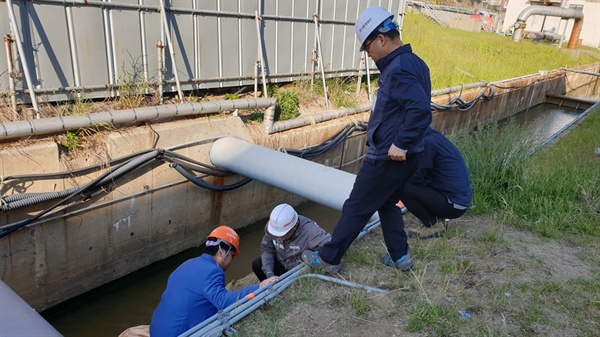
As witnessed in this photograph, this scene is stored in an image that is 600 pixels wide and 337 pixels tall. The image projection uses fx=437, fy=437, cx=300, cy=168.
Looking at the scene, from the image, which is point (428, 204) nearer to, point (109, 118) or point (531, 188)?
point (531, 188)

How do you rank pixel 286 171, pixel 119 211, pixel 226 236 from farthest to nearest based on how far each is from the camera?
pixel 286 171 → pixel 119 211 → pixel 226 236

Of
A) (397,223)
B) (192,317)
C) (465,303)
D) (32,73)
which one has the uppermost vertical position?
(32,73)

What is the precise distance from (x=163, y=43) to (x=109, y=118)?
5.17 feet

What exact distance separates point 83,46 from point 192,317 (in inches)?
146

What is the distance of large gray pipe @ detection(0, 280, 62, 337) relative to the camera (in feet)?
7.32

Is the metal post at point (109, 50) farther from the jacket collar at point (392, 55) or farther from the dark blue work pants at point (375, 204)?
the jacket collar at point (392, 55)

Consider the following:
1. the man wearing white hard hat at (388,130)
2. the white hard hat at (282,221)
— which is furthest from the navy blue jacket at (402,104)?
the white hard hat at (282,221)

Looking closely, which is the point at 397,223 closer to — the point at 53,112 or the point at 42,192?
the point at 42,192

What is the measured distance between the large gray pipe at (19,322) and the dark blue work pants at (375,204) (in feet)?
5.92

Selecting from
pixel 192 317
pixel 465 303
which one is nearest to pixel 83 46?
pixel 192 317

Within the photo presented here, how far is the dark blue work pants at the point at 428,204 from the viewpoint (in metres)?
3.64

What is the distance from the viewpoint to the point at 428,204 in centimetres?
370

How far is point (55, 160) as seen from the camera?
174 inches

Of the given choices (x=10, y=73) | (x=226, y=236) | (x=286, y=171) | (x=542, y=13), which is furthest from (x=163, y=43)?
(x=542, y=13)
